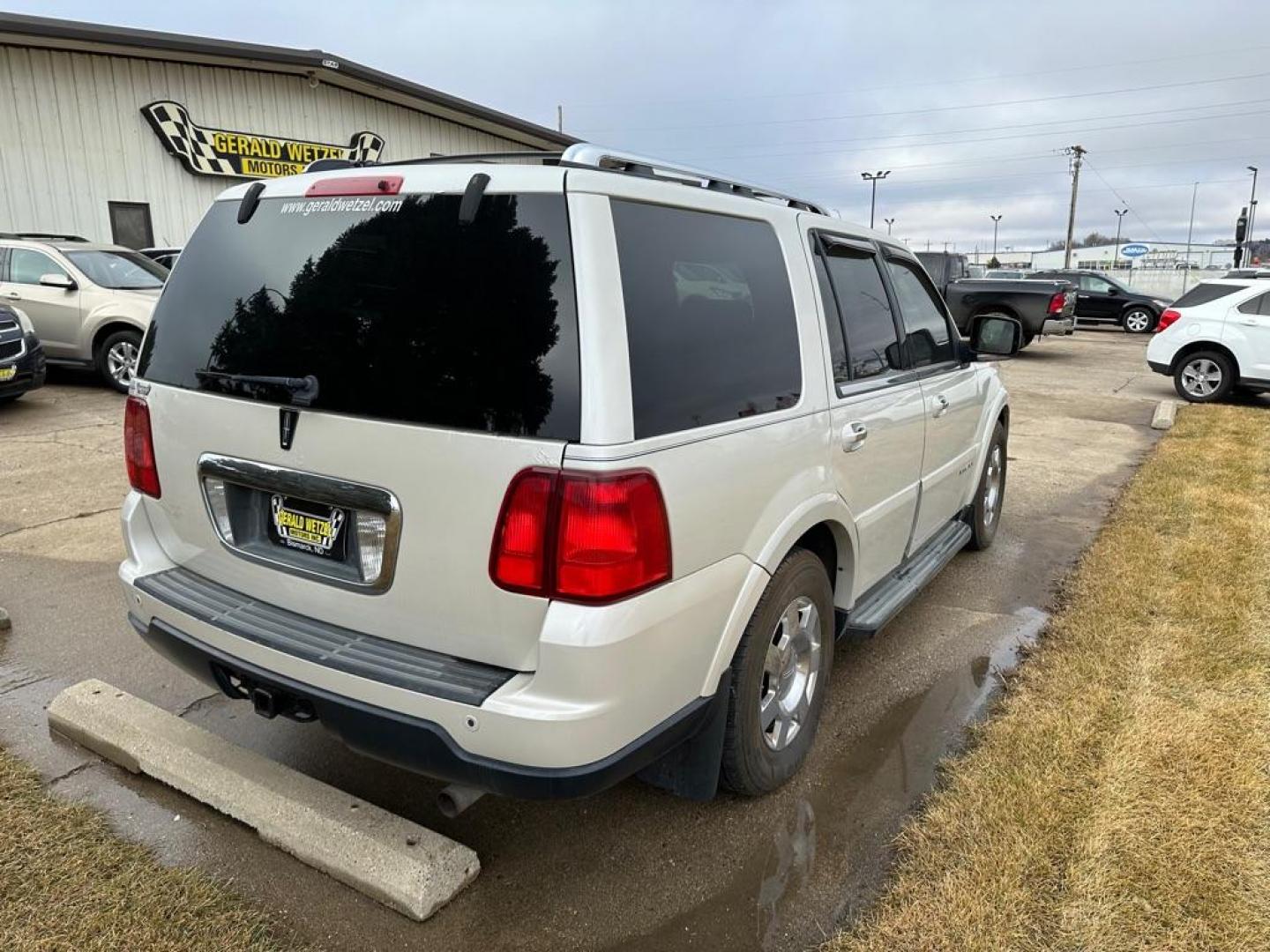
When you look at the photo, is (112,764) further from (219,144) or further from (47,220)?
(219,144)

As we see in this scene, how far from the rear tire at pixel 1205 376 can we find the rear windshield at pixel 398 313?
42.0 ft

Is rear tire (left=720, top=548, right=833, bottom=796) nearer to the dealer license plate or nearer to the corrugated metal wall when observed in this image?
the dealer license plate

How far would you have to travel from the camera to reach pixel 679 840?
2742 mm

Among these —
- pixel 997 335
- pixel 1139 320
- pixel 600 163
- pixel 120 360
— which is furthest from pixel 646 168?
pixel 1139 320

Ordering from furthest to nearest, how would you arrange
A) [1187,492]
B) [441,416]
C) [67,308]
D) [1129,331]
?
[1129,331] → [67,308] → [1187,492] → [441,416]

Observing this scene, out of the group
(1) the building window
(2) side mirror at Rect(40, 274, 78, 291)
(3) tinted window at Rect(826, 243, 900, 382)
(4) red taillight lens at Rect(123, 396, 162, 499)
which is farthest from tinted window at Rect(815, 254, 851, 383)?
(1) the building window

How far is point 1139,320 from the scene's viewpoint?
2395cm

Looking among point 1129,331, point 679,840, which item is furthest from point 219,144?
point 1129,331

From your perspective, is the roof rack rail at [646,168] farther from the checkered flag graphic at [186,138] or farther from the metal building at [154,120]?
the checkered flag graphic at [186,138]

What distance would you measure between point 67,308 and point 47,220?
5.20 m

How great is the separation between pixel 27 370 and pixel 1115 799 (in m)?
9.89

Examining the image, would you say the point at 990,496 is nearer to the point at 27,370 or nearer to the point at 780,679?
the point at 780,679

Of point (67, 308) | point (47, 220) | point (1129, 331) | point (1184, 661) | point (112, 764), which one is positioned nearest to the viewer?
point (112, 764)

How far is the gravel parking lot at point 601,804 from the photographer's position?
239cm
